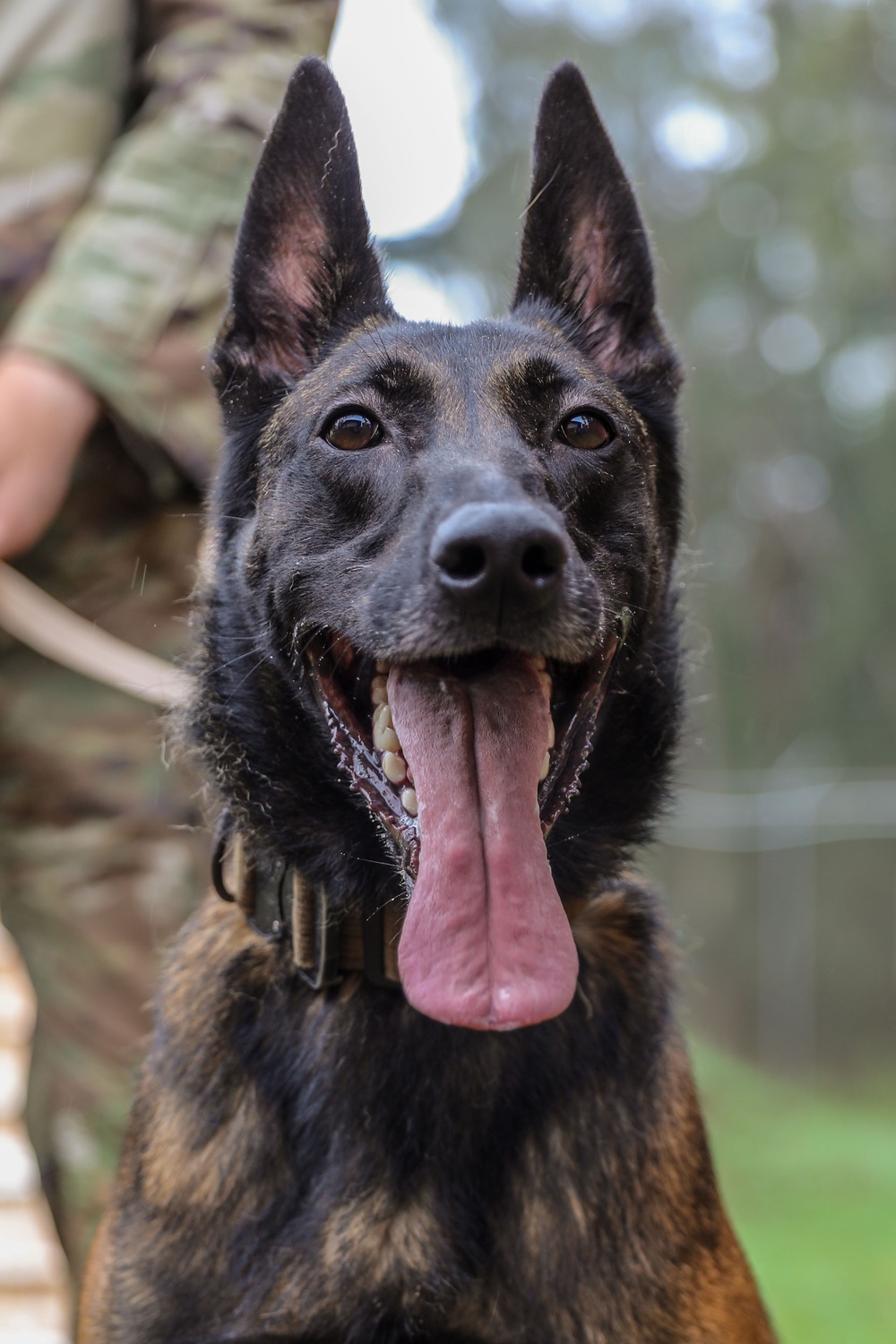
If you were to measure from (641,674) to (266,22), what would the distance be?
163 cm

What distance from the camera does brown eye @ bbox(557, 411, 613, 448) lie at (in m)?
2.40

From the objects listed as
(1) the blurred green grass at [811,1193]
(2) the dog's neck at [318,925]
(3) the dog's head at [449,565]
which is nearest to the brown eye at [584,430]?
(3) the dog's head at [449,565]

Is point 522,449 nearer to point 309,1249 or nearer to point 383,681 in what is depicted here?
point 383,681

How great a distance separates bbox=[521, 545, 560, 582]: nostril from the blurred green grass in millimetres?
3265

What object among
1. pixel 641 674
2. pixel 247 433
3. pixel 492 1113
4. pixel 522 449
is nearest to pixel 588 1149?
pixel 492 1113

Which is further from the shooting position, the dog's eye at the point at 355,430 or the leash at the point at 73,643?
the leash at the point at 73,643

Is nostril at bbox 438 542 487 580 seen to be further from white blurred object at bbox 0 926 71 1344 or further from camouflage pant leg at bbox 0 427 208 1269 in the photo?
white blurred object at bbox 0 926 71 1344

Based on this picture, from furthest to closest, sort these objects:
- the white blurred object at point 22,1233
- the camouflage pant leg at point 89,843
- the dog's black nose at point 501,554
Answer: the white blurred object at point 22,1233
the camouflage pant leg at point 89,843
the dog's black nose at point 501,554

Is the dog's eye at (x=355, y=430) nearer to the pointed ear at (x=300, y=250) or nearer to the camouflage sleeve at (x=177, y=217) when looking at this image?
the pointed ear at (x=300, y=250)

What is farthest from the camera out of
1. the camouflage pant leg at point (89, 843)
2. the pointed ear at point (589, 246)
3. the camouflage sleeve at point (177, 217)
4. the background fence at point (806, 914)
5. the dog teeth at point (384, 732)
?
the background fence at point (806, 914)

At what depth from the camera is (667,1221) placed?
2244 millimetres

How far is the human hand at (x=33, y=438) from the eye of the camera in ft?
8.27

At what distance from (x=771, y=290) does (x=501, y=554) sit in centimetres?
1922

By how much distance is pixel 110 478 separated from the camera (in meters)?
2.94
